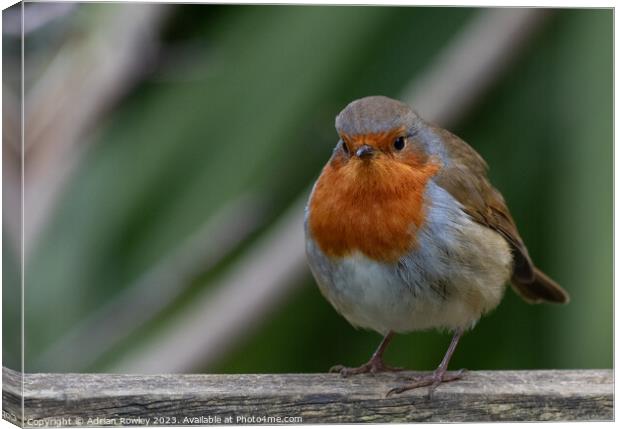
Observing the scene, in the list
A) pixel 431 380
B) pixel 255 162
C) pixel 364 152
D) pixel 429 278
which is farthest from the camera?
pixel 255 162

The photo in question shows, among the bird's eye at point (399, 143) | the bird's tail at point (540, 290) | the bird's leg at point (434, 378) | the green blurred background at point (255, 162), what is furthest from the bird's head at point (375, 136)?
the bird's tail at point (540, 290)

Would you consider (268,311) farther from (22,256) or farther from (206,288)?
(22,256)

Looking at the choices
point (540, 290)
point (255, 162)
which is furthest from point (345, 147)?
point (540, 290)

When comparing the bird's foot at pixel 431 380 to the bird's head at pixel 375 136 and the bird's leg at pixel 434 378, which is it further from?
the bird's head at pixel 375 136

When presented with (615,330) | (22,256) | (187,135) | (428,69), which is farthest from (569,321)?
(22,256)

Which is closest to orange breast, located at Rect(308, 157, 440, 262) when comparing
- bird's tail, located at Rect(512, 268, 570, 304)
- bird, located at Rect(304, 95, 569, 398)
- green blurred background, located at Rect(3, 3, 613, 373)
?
bird, located at Rect(304, 95, 569, 398)

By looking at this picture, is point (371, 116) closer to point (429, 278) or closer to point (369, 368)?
point (429, 278)
